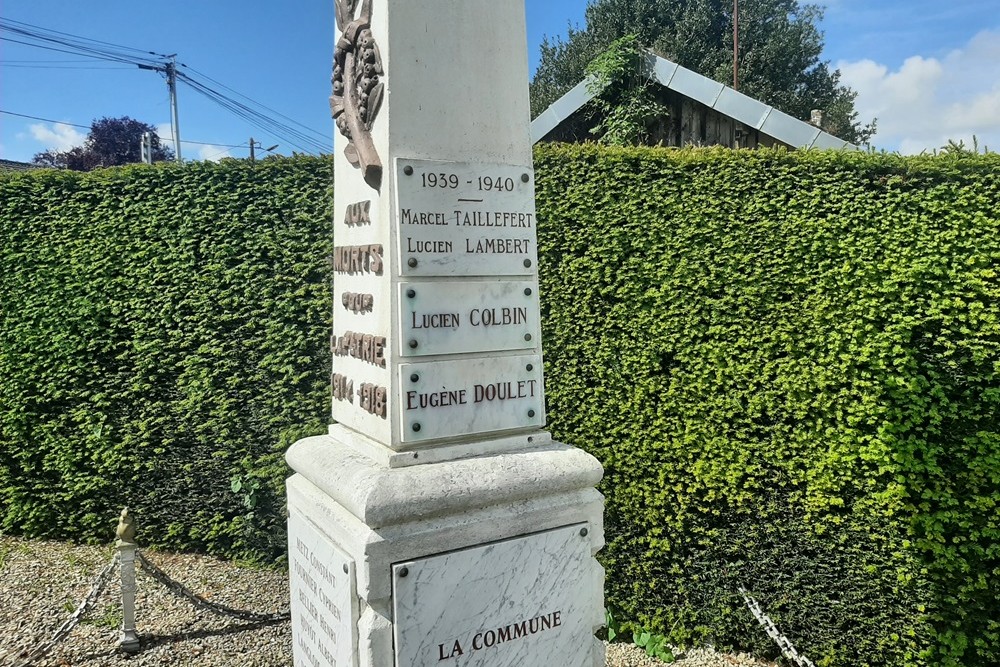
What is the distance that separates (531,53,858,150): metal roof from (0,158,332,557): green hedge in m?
2.68

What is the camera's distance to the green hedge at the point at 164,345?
5.47 metres

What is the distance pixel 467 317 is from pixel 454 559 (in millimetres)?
824

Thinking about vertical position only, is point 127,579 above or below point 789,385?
below

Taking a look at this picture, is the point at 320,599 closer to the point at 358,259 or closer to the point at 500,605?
the point at 500,605

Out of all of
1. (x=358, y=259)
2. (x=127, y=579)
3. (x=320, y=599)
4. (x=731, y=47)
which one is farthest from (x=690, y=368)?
(x=731, y=47)

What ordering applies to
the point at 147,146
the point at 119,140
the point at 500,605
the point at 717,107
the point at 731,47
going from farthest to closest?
the point at 119,140 < the point at 147,146 < the point at 731,47 < the point at 717,107 < the point at 500,605

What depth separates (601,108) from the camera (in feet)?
28.2

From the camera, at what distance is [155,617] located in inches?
191

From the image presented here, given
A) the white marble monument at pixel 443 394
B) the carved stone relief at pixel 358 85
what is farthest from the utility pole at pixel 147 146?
the white marble monument at pixel 443 394

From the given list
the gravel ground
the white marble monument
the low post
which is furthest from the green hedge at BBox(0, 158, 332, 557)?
the white marble monument

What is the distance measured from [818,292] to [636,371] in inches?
47.5

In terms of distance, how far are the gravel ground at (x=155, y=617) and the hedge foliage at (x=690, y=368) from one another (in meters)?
0.30

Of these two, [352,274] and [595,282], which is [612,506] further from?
[352,274]

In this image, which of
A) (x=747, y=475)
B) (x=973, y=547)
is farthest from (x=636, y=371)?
(x=973, y=547)
